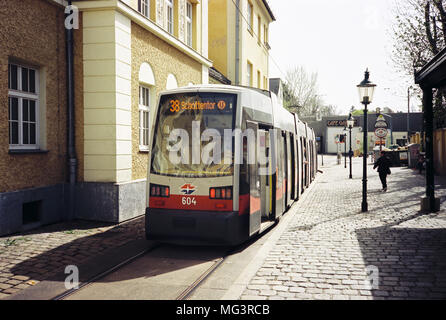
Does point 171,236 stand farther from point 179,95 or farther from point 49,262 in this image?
point 179,95

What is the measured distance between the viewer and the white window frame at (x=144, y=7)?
12.1 m

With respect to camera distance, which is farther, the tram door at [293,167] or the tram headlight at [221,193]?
the tram door at [293,167]

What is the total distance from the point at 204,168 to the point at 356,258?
2786mm

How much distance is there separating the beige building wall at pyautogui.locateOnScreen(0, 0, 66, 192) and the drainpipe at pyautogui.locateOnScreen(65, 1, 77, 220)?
0.11m

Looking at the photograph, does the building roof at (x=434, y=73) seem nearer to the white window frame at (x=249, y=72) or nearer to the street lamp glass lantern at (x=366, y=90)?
the street lamp glass lantern at (x=366, y=90)

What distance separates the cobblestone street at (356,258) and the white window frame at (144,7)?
699 cm

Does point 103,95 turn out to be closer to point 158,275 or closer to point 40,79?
point 40,79

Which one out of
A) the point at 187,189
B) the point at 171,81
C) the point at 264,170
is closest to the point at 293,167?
the point at 264,170

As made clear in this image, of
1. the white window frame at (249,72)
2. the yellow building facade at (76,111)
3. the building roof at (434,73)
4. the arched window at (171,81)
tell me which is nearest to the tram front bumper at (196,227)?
the yellow building facade at (76,111)

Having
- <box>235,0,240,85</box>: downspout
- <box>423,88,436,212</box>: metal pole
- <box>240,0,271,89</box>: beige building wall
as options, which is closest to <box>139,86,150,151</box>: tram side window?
<box>423,88,436,212</box>: metal pole

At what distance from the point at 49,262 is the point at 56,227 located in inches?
110

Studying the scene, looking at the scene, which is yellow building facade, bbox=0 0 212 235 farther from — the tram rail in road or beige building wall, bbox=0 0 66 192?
the tram rail in road

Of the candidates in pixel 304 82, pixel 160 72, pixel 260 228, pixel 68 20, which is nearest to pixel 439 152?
pixel 160 72

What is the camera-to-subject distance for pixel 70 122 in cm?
1023
